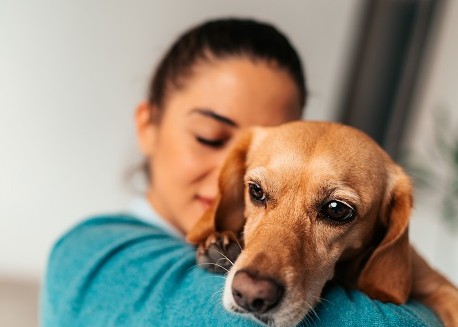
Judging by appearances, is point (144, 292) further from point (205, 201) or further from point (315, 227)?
point (205, 201)

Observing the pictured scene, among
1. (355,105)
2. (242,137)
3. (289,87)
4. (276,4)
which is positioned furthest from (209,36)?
(355,105)

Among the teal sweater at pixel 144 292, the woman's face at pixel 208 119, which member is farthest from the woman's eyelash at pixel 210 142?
the teal sweater at pixel 144 292

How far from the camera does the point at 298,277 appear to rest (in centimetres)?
97

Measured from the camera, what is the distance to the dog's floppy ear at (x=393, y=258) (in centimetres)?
109

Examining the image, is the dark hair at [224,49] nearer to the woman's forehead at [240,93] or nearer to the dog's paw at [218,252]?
the woman's forehead at [240,93]

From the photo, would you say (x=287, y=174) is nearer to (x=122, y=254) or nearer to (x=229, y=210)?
(x=229, y=210)

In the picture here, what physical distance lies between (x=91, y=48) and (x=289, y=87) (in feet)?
4.27

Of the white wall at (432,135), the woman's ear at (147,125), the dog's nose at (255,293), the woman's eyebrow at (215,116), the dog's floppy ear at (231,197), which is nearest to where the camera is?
the dog's nose at (255,293)

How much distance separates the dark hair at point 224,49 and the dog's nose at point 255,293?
0.85 m

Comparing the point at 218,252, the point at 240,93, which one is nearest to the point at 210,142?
the point at 240,93

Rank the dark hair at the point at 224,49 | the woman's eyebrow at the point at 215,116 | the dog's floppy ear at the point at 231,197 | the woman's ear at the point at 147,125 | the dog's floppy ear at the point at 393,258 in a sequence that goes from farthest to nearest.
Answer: the woman's ear at the point at 147,125, the dark hair at the point at 224,49, the woman's eyebrow at the point at 215,116, the dog's floppy ear at the point at 231,197, the dog's floppy ear at the point at 393,258

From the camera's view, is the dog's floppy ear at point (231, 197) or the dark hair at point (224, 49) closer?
the dog's floppy ear at point (231, 197)

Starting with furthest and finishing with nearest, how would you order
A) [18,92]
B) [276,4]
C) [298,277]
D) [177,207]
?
[276,4] → [18,92] → [177,207] → [298,277]

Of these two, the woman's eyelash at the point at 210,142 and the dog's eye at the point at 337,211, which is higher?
the woman's eyelash at the point at 210,142
